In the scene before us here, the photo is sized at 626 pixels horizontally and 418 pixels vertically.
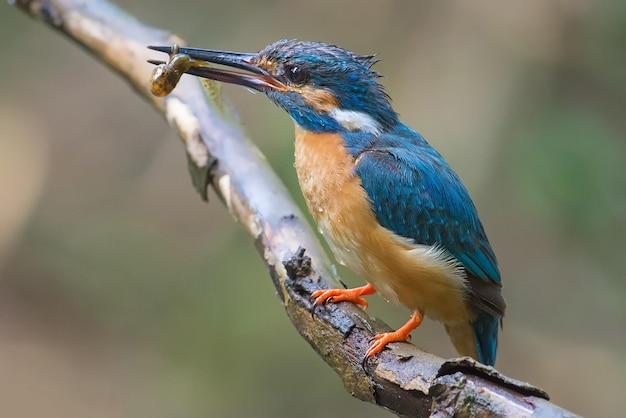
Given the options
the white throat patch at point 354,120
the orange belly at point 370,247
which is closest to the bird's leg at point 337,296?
the orange belly at point 370,247

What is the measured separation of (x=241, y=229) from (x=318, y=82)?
7.97 ft

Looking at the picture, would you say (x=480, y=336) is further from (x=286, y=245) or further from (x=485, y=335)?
(x=286, y=245)

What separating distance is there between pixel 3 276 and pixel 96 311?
100 centimetres

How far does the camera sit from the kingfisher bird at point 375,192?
2.85m

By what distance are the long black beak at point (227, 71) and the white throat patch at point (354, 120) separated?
24 centimetres

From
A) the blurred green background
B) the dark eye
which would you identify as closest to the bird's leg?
the dark eye

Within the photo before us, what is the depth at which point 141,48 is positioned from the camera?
11.4 ft

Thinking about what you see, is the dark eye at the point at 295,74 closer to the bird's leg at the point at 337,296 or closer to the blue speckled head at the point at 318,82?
the blue speckled head at the point at 318,82

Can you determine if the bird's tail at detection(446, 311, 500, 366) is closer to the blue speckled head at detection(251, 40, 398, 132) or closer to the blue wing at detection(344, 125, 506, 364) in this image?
the blue wing at detection(344, 125, 506, 364)

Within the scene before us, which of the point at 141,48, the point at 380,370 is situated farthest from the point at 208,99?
the point at 380,370

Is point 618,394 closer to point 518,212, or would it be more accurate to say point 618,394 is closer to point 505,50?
point 518,212

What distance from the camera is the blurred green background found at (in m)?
4.91

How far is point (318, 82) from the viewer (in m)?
3.04

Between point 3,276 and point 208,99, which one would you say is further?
point 3,276
